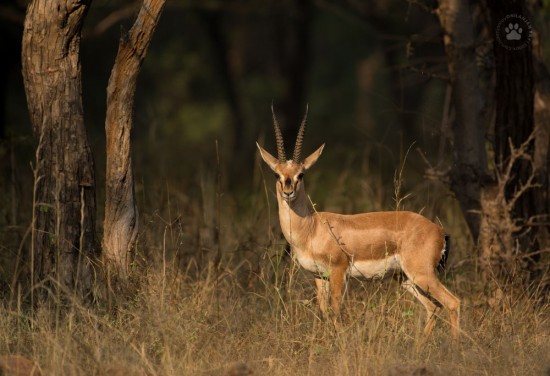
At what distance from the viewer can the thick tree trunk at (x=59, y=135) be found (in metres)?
5.94

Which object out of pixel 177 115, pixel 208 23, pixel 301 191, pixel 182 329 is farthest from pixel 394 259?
pixel 177 115

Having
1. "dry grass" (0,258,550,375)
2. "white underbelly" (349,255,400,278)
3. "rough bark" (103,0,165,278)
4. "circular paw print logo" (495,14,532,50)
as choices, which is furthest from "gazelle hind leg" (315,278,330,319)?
"circular paw print logo" (495,14,532,50)

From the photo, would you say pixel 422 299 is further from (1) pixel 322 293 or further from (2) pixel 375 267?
(1) pixel 322 293

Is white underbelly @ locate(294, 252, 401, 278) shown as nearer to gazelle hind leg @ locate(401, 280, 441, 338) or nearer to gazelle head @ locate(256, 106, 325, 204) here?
gazelle hind leg @ locate(401, 280, 441, 338)

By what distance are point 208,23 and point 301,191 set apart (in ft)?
42.9

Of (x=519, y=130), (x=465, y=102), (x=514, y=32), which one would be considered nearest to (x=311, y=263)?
(x=465, y=102)

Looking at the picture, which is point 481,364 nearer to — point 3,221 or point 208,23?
point 3,221

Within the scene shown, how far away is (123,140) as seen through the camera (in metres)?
6.02

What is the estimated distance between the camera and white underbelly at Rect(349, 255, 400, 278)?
21.6 ft

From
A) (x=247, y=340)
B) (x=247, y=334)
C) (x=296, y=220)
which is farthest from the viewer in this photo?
(x=296, y=220)

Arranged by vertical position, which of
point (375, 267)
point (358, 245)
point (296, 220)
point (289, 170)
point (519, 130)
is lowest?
point (375, 267)

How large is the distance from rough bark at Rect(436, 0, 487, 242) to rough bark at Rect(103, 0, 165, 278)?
8.31 ft

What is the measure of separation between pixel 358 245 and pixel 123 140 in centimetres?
183

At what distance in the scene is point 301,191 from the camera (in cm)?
677
